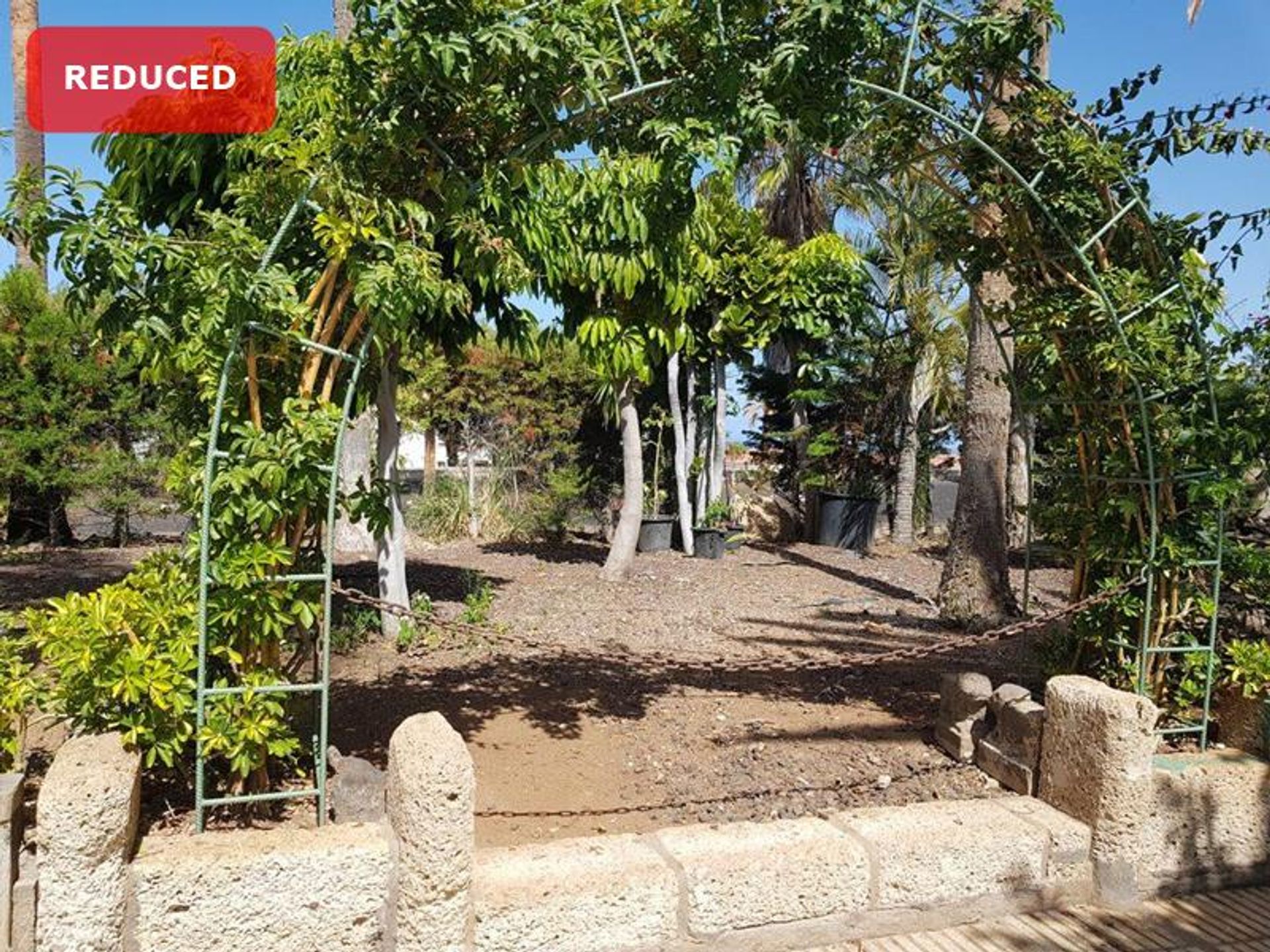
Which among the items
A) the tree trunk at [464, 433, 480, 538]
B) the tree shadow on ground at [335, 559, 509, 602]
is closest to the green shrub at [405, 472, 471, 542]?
the tree trunk at [464, 433, 480, 538]

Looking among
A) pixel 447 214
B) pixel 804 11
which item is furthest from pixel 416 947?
pixel 804 11

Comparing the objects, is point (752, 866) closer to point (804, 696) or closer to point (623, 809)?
point (623, 809)

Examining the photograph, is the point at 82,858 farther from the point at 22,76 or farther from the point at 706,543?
the point at 22,76

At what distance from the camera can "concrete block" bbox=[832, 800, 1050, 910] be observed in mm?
2791

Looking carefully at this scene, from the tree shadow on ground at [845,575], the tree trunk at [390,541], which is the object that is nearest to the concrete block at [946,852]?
the tree trunk at [390,541]

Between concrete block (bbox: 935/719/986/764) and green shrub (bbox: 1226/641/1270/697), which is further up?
green shrub (bbox: 1226/641/1270/697)

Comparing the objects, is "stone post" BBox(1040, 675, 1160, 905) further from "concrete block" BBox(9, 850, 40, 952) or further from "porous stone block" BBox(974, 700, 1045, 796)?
"concrete block" BBox(9, 850, 40, 952)

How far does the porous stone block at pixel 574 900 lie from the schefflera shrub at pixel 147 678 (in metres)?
0.84

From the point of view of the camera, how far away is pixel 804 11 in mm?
2924

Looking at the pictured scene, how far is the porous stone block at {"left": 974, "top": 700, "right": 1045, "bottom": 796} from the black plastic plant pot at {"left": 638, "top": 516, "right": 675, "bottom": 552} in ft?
25.3

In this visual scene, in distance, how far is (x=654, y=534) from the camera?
11562 mm

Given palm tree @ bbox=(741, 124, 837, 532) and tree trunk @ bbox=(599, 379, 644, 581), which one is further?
palm tree @ bbox=(741, 124, 837, 532)

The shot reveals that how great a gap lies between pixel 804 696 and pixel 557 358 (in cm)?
918

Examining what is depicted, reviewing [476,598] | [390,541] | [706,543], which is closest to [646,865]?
[390,541]
